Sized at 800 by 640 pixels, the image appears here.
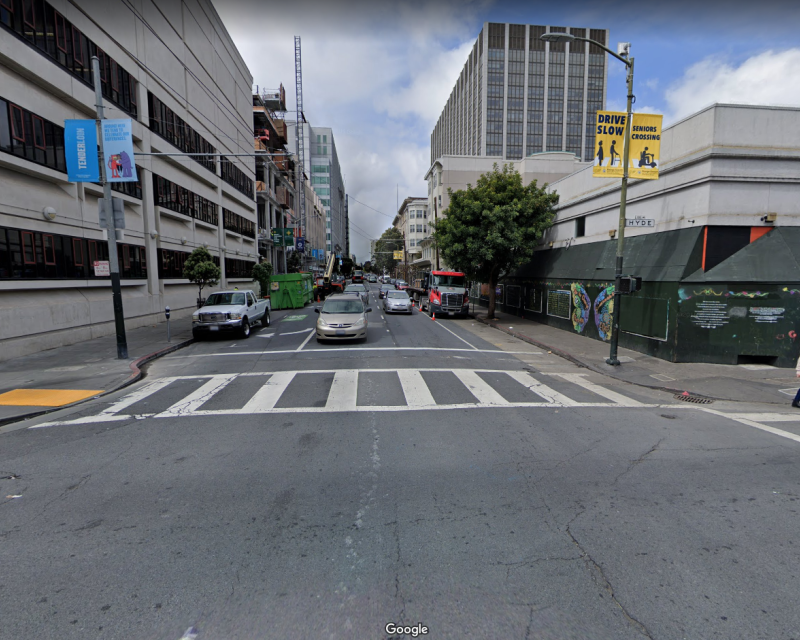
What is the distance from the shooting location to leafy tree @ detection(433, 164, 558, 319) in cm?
2056

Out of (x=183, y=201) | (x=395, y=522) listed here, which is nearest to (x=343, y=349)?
(x=395, y=522)

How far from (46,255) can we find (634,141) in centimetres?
1849

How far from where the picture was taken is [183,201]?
2481 centimetres

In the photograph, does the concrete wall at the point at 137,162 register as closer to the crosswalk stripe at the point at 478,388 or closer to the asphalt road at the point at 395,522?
the asphalt road at the point at 395,522

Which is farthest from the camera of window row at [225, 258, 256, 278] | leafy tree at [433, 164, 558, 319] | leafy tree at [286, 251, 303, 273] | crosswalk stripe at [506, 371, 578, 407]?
leafy tree at [286, 251, 303, 273]

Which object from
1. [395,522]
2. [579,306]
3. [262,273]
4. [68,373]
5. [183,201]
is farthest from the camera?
[262,273]

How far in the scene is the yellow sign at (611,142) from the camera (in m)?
11.3

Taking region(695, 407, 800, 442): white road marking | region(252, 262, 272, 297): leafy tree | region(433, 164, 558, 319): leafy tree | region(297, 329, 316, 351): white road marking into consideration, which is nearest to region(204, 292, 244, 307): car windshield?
region(297, 329, 316, 351): white road marking

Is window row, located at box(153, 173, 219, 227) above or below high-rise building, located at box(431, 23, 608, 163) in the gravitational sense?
below

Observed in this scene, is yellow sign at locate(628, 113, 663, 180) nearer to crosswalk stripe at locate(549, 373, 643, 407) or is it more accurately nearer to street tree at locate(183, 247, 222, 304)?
crosswalk stripe at locate(549, 373, 643, 407)

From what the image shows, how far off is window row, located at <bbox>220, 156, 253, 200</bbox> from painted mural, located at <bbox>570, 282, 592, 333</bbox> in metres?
26.0

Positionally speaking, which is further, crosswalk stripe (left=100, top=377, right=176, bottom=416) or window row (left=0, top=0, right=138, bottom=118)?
window row (left=0, top=0, right=138, bottom=118)

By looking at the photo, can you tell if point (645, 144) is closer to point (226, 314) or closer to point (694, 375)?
point (694, 375)

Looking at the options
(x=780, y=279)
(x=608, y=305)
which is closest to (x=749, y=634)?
(x=780, y=279)
